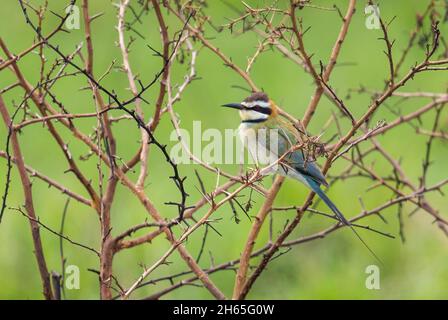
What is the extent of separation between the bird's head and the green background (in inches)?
21.1

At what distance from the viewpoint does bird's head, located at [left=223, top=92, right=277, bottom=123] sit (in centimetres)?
443

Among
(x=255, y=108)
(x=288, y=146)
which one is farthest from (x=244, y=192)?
(x=288, y=146)

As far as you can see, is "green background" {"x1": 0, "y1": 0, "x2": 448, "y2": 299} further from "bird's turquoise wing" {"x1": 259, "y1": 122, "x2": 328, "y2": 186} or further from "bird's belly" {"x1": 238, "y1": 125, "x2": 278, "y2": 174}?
"bird's belly" {"x1": 238, "y1": 125, "x2": 278, "y2": 174}

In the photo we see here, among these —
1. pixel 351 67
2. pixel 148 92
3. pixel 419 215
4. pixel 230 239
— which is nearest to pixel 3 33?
pixel 148 92

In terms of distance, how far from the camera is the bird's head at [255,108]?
14.5 feet

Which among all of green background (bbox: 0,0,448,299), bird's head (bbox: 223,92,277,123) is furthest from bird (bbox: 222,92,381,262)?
green background (bbox: 0,0,448,299)

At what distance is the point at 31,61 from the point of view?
8.05 m

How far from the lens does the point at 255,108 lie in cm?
455

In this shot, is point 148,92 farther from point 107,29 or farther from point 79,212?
point 79,212

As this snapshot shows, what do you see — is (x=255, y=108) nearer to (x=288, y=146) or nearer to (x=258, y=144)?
(x=258, y=144)
